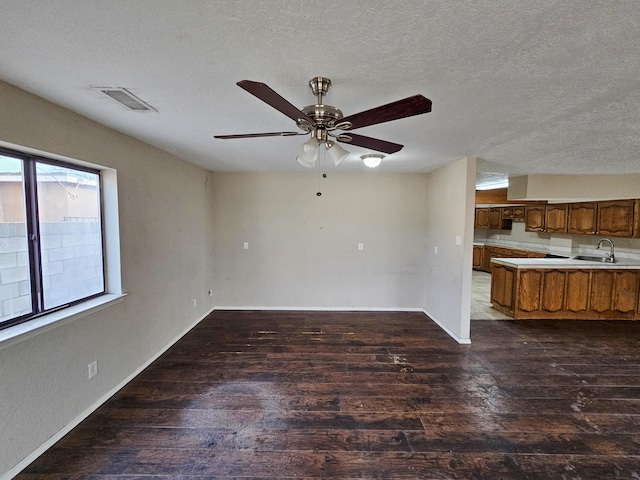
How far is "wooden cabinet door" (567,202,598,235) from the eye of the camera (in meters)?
5.00

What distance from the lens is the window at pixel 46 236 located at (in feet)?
5.79

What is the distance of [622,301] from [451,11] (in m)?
5.59

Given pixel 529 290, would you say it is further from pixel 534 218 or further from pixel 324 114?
pixel 324 114

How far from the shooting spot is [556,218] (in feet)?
18.9

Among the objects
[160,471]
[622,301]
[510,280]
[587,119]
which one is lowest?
[160,471]

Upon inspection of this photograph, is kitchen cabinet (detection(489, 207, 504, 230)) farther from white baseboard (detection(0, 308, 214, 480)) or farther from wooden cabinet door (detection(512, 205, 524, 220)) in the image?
white baseboard (detection(0, 308, 214, 480))

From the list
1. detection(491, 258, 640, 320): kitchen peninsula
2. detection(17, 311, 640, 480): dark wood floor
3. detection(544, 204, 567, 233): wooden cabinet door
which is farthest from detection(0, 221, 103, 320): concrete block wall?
detection(544, 204, 567, 233): wooden cabinet door

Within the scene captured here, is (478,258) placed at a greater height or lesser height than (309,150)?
lesser

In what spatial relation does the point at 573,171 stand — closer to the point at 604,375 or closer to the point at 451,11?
the point at 604,375

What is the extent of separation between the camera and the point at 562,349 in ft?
11.1

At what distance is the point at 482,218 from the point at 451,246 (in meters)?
5.83

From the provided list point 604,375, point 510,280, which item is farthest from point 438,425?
point 510,280

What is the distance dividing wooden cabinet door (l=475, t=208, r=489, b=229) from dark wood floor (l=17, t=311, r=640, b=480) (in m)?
5.31

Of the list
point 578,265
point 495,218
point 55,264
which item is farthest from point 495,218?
point 55,264
